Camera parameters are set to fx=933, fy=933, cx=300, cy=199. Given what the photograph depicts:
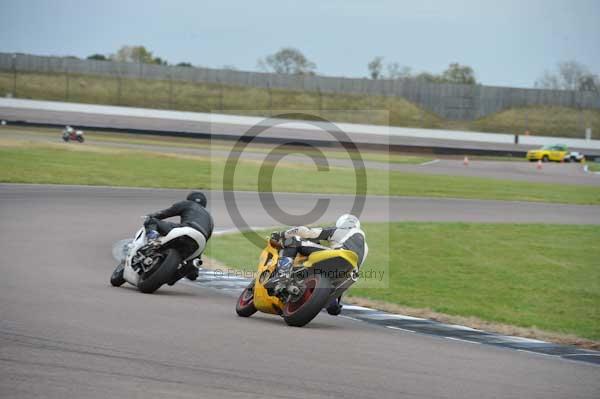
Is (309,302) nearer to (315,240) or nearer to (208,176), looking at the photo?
(315,240)

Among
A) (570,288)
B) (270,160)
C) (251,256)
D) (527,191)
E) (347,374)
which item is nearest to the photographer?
(347,374)

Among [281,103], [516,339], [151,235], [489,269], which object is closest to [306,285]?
[516,339]

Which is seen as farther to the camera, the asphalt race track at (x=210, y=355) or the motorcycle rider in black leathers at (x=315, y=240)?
the motorcycle rider in black leathers at (x=315, y=240)

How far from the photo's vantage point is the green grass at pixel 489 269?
1173 cm

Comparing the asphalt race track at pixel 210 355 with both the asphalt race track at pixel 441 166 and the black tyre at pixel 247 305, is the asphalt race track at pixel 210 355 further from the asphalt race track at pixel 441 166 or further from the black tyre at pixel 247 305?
the asphalt race track at pixel 441 166

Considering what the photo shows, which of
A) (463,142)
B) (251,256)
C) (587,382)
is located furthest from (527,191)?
(587,382)

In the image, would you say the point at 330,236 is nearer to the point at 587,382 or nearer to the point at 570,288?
the point at 587,382

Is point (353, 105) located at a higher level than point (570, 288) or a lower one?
higher

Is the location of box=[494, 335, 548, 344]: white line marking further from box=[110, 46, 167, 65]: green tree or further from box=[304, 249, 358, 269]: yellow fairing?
box=[110, 46, 167, 65]: green tree

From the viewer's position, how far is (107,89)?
70.6 metres

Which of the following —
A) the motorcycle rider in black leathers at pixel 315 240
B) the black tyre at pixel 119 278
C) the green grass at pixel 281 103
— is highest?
the green grass at pixel 281 103

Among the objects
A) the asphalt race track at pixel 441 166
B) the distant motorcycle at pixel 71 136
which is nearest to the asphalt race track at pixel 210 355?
the asphalt race track at pixel 441 166

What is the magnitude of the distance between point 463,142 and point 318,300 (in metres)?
53.2

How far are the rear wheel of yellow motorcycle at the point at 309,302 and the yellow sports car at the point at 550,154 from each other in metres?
46.3
